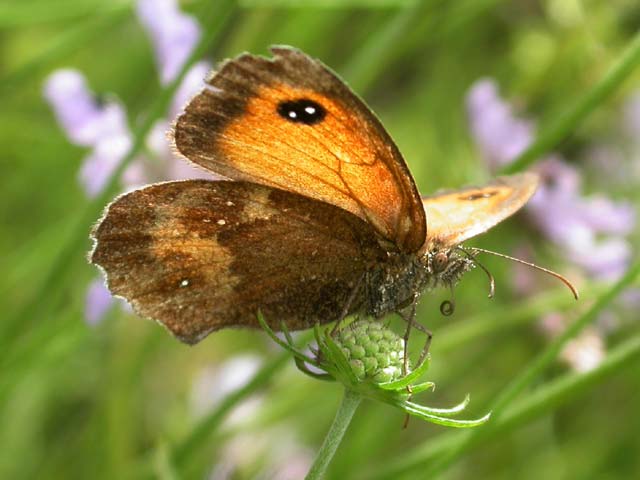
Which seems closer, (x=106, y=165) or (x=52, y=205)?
(x=106, y=165)

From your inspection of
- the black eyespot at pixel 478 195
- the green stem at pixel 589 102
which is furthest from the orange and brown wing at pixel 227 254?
the green stem at pixel 589 102

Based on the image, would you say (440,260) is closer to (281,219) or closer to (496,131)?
(281,219)

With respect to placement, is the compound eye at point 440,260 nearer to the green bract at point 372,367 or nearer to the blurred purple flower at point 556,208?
the green bract at point 372,367

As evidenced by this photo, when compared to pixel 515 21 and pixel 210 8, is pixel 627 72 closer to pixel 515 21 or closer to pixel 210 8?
pixel 210 8

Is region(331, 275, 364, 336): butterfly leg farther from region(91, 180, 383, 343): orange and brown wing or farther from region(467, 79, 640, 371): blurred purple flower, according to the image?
region(467, 79, 640, 371): blurred purple flower

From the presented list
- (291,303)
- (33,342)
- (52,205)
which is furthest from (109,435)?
(52,205)

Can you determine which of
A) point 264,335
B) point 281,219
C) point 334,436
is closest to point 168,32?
point 281,219

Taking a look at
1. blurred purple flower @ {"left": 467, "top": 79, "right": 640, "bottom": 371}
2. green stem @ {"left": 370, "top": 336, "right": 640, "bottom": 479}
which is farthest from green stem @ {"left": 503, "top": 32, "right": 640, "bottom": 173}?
blurred purple flower @ {"left": 467, "top": 79, "right": 640, "bottom": 371}
